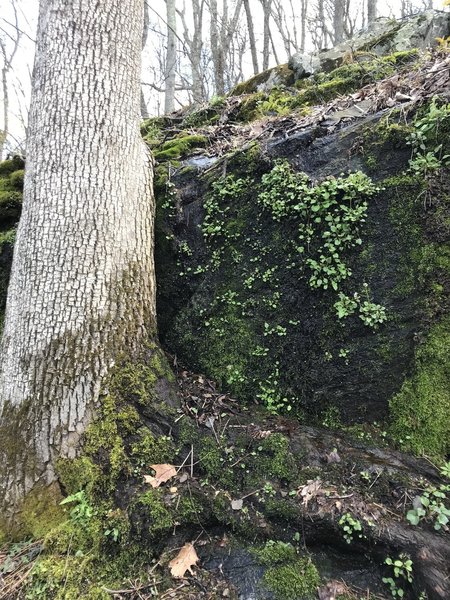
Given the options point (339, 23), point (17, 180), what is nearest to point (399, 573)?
point (17, 180)

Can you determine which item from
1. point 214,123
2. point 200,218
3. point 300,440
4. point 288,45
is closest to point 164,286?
point 200,218

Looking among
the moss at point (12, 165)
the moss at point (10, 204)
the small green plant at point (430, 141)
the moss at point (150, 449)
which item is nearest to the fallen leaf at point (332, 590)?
the moss at point (150, 449)

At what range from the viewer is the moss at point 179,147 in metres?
4.56

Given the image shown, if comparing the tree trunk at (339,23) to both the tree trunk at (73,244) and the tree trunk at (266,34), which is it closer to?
the tree trunk at (266,34)

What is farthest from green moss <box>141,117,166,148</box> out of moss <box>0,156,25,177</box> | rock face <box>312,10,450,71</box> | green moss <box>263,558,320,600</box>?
green moss <box>263,558,320,600</box>

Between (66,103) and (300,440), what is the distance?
11.2 ft

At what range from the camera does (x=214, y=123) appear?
5.83 m

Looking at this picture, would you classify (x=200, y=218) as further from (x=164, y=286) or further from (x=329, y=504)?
(x=329, y=504)

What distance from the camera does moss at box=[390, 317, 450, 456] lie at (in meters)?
2.72

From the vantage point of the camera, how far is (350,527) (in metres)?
2.28

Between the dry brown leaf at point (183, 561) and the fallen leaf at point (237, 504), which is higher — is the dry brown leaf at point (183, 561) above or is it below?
below

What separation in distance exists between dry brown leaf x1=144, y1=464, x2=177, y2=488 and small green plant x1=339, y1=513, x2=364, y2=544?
1158 mm

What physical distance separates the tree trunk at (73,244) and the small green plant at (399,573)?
2.16 meters

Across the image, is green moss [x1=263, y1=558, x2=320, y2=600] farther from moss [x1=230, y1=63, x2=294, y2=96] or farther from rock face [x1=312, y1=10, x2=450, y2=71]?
moss [x1=230, y1=63, x2=294, y2=96]
